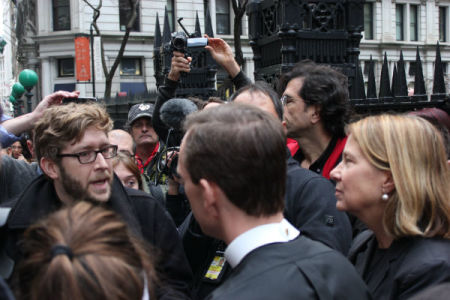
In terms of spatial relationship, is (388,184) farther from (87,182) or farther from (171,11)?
(171,11)

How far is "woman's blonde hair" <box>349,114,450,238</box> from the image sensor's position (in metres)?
2.24

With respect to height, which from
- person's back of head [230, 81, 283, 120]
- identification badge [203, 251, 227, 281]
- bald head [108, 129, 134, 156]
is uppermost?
person's back of head [230, 81, 283, 120]

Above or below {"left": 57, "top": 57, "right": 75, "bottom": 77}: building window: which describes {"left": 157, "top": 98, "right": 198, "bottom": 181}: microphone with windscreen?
below

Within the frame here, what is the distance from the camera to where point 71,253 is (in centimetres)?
149

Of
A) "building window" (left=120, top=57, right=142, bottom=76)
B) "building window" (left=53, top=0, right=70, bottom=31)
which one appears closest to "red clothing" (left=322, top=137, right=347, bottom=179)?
"building window" (left=120, top=57, right=142, bottom=76)

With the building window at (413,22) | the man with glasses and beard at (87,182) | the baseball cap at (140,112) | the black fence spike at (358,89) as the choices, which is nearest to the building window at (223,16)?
the building window at (413,22)

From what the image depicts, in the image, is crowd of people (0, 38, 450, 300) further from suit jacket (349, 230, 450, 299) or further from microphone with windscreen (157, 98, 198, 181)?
microphone with windscreen (157, 98, 198, 181)

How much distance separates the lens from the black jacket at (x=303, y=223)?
2.56 meters

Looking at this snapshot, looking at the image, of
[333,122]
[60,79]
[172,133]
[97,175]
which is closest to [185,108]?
[172,133]

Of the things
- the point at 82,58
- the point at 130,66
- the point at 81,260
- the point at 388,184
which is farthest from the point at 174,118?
the point at 130,66

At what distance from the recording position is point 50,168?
2.75 meters

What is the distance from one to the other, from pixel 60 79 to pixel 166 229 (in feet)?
111

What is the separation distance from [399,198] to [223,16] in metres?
36.3

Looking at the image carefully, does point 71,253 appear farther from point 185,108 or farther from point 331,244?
point 185,108
